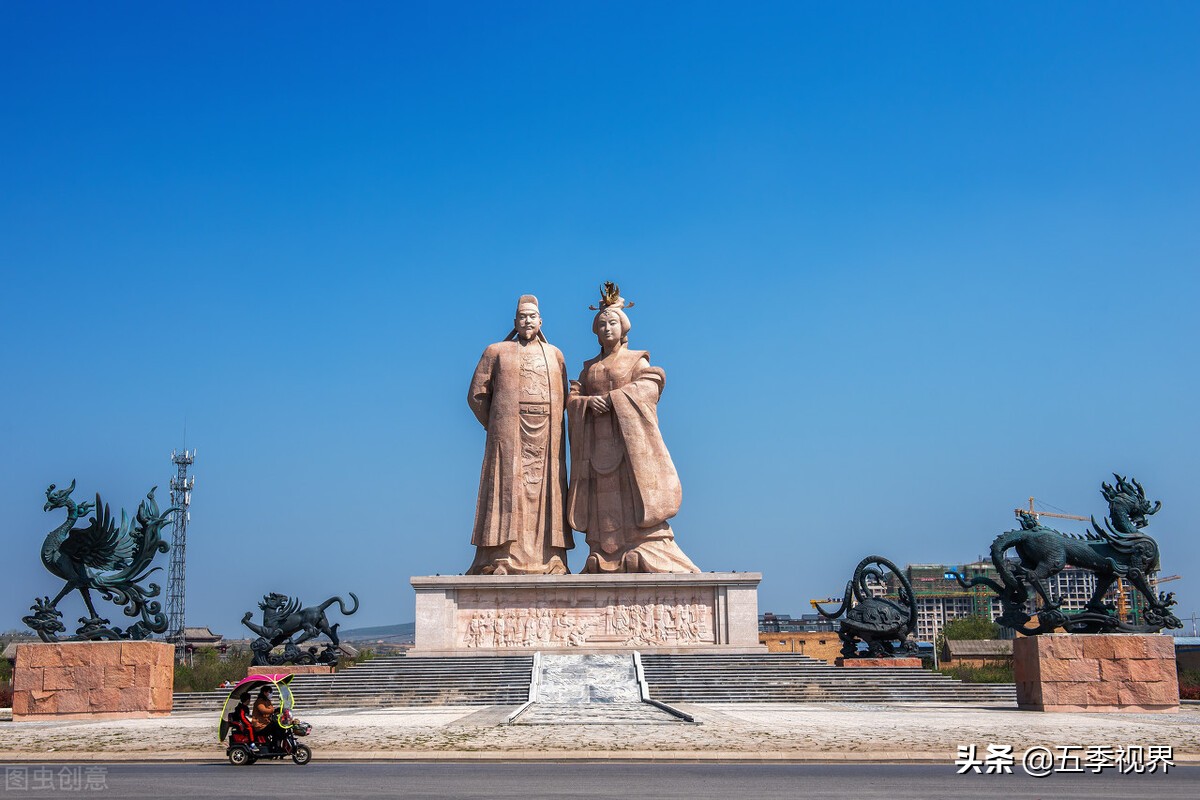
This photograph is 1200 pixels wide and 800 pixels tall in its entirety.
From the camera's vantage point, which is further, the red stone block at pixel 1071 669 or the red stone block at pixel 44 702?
the red stone block at pixel 44 702

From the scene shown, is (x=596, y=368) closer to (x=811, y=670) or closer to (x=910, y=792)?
(x=811, y=670)

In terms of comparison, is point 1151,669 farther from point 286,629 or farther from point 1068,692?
point 286,629

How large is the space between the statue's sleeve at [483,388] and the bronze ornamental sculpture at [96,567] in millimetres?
7340

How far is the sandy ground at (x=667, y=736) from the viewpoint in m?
9.42

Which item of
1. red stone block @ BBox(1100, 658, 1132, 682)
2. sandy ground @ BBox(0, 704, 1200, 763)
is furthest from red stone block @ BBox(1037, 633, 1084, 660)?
sandy ground @ BBox(0, 704, 1200, 763)

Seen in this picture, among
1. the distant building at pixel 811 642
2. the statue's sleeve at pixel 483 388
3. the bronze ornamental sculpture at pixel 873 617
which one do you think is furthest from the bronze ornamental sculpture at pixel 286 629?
the distant building at pixel 811 642

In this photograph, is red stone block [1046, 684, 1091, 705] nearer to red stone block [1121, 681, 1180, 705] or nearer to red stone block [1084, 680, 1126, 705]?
red stone block [1084, 680, 1126, 705]

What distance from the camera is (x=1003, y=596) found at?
1579cm

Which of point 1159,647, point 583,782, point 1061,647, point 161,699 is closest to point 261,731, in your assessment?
point 583,782

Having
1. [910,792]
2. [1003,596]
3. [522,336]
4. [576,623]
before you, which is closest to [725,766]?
[910,792]

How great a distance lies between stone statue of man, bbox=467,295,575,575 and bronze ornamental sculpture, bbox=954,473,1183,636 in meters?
8.36

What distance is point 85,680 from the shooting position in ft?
49.0

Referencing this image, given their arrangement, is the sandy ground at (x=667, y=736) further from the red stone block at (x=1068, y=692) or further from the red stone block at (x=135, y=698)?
the red stone block at (x=135, y=698)

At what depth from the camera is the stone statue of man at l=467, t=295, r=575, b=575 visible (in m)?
20.9
